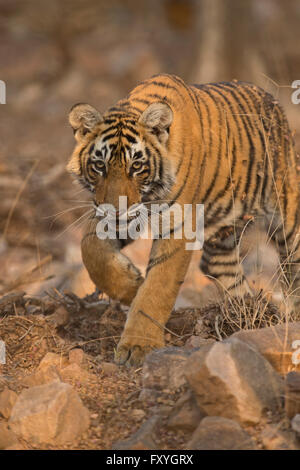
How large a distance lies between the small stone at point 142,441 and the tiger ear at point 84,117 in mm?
1827

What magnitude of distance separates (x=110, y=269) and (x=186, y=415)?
151 cm

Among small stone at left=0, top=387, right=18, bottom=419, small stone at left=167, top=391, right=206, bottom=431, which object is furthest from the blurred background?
small stone at left=167, top=391, right=206, bottom=431

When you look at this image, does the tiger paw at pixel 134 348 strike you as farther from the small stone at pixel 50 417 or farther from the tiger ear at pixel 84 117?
the tiger ear at pixel 84 117

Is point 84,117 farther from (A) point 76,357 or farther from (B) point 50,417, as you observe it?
(B) point 50,417

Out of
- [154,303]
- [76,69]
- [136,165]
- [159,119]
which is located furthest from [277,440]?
[76,69]

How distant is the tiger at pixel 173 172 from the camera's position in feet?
11.2

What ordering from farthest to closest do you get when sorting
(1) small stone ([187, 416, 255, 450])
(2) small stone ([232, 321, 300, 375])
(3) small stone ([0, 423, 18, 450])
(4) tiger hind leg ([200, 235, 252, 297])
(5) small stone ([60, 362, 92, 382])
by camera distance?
(4) tiger hind leg ([200, 235, 252, 297]) < (5) small stone ([60, 362, 92, 382]) < (2) small stone ([232, 321, 300, 375]) < (3) small stone ([0, 423, 18, 450]) < (1) small stone ([187, 416, 255, 450])

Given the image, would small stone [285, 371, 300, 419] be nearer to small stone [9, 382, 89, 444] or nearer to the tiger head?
small stone [9, 382, 89, 444]

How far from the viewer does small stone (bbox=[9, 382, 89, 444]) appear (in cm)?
230

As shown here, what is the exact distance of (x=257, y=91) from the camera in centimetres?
439

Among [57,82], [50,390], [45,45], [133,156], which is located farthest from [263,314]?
[45,45]

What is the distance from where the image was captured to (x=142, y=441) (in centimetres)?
216

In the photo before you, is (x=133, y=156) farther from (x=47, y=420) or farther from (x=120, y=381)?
(x=47, y=420)

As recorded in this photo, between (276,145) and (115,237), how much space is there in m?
1.19
